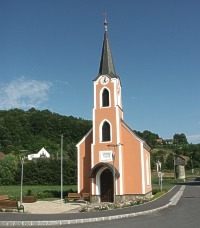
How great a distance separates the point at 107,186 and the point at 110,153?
3.14 meters

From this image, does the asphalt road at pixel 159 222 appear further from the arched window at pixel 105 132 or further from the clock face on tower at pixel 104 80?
the clock face on tower at pixel 104 80

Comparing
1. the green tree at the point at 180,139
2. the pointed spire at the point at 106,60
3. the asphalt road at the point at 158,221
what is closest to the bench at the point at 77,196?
the asphalt road at the point at 158,221

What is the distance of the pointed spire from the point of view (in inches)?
1278

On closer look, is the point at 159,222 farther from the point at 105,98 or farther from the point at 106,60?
the point at 106,60

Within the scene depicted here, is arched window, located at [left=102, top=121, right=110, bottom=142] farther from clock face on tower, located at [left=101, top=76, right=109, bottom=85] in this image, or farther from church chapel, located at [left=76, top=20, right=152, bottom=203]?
clock face on tower, located at [left=101, top=76, right=109, bottom=85]

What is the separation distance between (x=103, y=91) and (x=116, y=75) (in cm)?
217

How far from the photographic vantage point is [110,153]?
96.7ft

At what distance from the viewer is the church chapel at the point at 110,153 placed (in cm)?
2919

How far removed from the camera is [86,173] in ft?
103

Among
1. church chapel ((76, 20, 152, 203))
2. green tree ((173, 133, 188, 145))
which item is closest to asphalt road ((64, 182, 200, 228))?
church chapel ((76, 20, 152, 203))

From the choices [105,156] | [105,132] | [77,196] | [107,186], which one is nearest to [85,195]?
[77,196]

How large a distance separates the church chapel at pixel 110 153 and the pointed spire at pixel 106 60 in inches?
4.3

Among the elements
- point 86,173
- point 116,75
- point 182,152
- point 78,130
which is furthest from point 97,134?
point 182,152

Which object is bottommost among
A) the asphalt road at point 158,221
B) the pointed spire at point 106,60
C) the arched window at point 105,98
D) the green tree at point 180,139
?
the asphalt road at point 158,221
